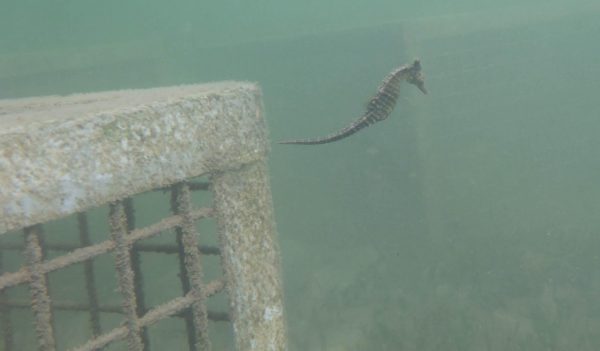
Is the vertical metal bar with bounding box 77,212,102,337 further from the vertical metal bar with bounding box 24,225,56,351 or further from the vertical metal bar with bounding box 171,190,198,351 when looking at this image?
the vertical metal bar with bounding box 24,225,56,351

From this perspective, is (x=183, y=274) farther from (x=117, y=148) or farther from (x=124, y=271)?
(x=117, y=148)

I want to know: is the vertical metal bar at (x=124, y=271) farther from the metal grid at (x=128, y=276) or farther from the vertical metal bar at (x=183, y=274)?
the vertical metal bar at (x=183, y=274)

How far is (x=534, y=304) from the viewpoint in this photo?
9.89 m

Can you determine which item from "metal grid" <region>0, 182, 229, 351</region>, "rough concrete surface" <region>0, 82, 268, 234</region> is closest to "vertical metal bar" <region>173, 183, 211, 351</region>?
"metal grid" <region>0, 182, 229, 351</region>

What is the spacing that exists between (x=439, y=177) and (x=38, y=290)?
1076 cm

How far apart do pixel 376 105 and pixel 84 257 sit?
1810mm

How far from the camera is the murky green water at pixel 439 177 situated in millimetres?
9641

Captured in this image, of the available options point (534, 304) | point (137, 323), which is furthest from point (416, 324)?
point (137, 323)

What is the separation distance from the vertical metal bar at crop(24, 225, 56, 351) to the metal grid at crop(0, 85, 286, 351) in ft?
0.33

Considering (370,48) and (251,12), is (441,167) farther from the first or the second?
(251,12)

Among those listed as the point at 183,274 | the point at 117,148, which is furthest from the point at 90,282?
the point at 117,148

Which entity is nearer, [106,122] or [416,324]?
[106,122]

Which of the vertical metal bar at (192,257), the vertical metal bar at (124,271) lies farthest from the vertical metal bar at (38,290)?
the vertical metal bar at (192,257)

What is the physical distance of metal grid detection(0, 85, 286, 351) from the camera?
2.09 metres
